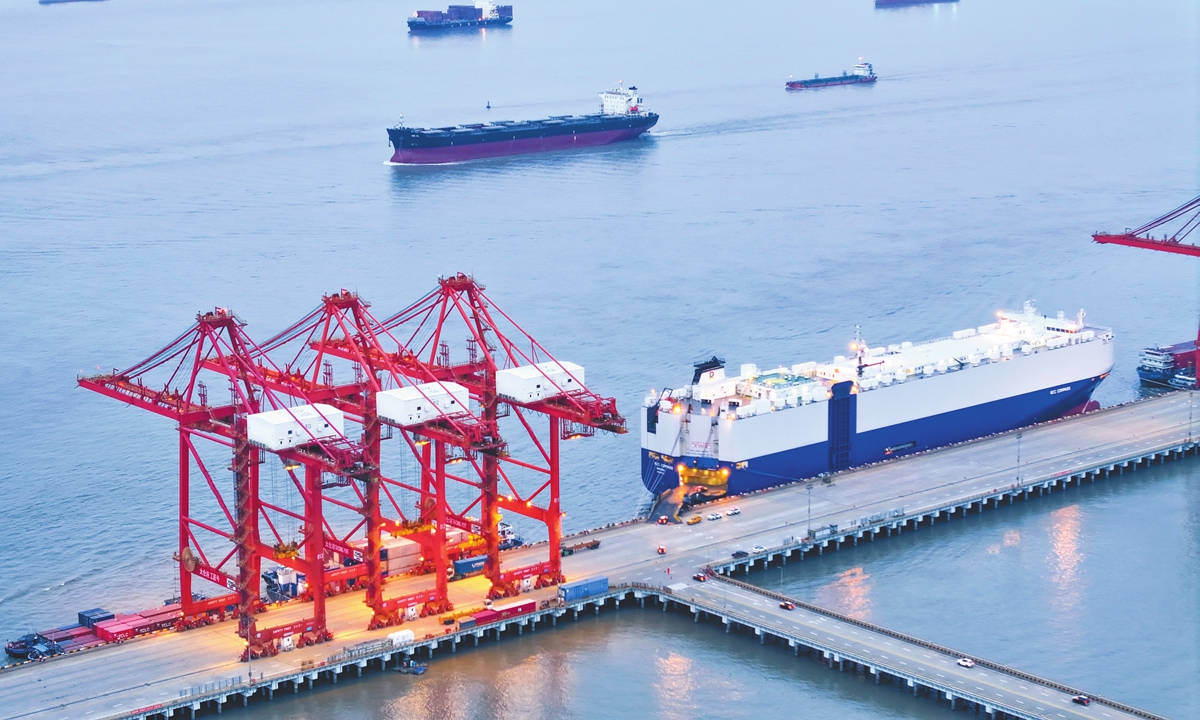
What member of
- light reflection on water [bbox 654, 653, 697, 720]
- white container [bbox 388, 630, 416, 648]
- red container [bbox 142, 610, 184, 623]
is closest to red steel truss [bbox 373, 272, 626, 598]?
white container [bbox 388, 630, 416, 648]

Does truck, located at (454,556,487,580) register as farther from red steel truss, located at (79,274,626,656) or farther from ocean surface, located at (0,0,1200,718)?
ocean surface, located at (0,0,1200,718)

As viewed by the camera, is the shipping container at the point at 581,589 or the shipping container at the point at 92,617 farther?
the shipping container at the point at 581,589

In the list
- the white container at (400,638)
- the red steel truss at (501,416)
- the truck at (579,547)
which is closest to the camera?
the white container at (400,638)

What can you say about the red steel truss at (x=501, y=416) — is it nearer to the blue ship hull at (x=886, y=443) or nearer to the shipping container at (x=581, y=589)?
the shipping container at (x=581, y=589)

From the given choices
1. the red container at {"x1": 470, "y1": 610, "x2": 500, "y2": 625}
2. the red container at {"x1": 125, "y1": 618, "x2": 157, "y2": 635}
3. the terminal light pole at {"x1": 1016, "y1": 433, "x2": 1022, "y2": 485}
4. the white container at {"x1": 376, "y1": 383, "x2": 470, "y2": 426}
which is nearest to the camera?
the red container at {"x1": 125, "y1": 618, "x2": 157, "y2": 635}

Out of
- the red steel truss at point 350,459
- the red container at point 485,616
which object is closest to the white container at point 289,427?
the red steel truss at point 350,459

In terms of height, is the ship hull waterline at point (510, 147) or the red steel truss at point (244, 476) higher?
the ship hull waterline at point (510, 147)
